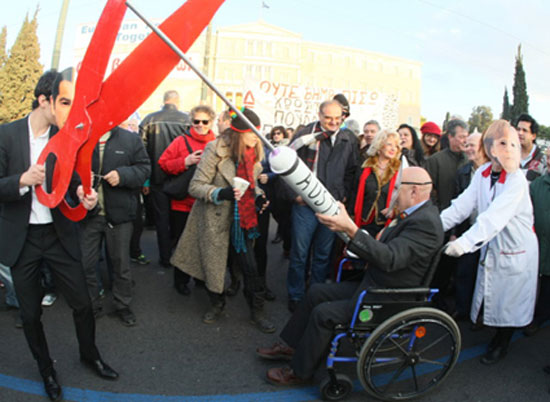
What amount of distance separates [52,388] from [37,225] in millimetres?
1053

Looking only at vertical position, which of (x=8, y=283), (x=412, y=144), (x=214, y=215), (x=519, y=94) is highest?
(x=519, y=94)

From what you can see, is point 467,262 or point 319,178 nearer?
point 467,262

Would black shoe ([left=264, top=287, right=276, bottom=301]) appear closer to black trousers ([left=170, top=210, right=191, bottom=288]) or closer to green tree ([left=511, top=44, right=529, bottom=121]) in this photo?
black trousers ([left=170, top=210, right=191, bottom=288])

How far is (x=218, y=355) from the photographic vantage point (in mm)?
3330

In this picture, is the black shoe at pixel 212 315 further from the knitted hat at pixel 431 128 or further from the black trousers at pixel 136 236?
the knitted hat at pixel 431 128

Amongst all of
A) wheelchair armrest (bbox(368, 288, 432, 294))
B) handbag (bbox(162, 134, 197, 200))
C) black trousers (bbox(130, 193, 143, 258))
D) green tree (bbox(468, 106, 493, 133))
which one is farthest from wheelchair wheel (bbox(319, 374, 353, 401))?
green tree (bbox(468, 106, 493, 133))

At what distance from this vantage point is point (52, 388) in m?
2.63

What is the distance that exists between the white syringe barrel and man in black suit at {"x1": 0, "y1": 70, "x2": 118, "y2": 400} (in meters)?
1.11

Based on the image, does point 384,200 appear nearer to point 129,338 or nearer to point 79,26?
point 129,338

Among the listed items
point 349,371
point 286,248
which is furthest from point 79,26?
point 349,371

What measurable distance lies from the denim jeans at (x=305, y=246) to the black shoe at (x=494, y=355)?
161cm

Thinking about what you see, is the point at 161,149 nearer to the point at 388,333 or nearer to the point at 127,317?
the point at 127,317

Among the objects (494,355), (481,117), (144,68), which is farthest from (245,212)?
(481,117)

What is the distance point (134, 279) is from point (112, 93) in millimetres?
3363
